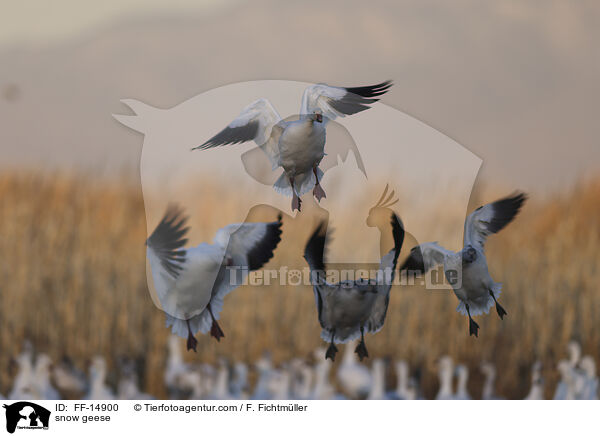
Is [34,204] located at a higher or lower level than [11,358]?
higher

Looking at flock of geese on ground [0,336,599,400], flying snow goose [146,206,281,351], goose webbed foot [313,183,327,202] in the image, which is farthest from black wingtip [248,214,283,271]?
Answer: flock of geese on ground [0,336,599,400]

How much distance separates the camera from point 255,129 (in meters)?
1.55

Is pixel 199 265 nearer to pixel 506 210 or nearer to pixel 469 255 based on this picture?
pixel 469 255

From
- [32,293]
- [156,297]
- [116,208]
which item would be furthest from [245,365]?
[156,297]

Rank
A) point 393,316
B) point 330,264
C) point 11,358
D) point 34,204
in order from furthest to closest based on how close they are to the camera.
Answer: point 11,358 < point 393,316 < point 34,204 < point 330,264

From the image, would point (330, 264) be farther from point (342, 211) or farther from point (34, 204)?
point (34, 204)

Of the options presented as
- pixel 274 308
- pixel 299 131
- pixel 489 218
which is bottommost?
pixel 274 308

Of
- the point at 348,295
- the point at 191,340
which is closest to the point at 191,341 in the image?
the point at 191,340

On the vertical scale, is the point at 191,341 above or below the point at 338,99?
below

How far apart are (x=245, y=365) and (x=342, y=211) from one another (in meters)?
2.37

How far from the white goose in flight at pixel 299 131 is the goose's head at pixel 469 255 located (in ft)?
1.22

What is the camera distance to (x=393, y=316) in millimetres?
3611

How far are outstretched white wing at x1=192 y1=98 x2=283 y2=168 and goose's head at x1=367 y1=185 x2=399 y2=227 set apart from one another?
295mm

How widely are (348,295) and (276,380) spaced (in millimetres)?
2375
